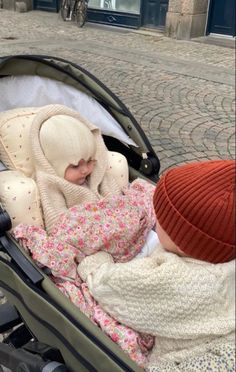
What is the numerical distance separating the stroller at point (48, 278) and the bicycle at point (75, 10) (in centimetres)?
903

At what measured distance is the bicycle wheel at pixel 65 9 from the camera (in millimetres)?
11609

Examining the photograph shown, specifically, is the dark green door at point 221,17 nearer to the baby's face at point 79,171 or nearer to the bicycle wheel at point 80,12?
the bicycle wheel at point 80,12

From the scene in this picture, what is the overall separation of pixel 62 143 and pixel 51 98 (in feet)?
1.84

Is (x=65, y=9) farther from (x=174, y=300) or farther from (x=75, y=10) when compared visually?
(x=174, y=300)

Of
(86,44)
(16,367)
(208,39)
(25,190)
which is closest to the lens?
(16,367)

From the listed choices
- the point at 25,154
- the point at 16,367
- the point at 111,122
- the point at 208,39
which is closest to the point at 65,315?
the point at 16,367

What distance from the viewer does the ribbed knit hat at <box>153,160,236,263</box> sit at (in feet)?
4.11

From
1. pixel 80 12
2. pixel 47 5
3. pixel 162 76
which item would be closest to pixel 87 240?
pixel 162 76

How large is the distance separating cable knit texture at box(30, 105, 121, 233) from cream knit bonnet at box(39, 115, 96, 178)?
3 cm

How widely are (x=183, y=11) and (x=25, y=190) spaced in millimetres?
8557

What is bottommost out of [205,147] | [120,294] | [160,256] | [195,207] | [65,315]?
[205,147]

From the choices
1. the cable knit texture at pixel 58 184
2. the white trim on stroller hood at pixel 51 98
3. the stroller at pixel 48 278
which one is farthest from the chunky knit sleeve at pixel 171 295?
the white trim on stroller hood at pixel 51 98

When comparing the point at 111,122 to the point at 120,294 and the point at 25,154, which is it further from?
the point at 120,294

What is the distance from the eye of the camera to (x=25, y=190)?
200cm
